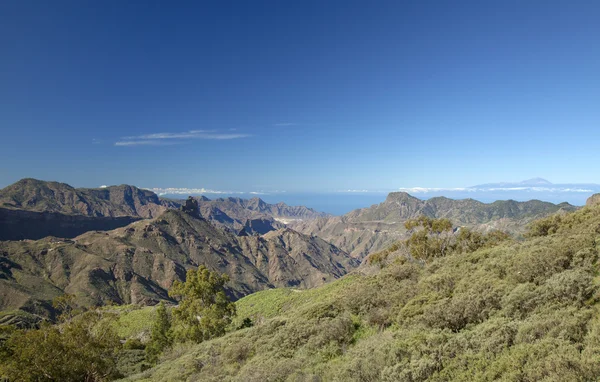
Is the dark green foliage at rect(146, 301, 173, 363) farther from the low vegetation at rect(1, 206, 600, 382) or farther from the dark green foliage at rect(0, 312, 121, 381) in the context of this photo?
the dark green foliage at rect(0, 312, 121, 381)

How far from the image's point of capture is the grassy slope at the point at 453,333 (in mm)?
9469

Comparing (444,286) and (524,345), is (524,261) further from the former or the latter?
(524,345)

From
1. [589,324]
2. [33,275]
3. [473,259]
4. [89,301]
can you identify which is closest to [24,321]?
[89,301]

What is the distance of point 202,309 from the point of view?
37.5 metres

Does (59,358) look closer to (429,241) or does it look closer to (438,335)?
(438,335)

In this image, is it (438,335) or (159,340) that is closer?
(438,335)

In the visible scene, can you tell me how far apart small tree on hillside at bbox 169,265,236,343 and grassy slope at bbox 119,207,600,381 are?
39.4 feet

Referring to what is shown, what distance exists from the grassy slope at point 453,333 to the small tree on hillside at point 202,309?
39.4ft

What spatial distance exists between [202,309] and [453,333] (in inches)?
1237

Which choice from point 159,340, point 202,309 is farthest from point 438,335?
point 159,340

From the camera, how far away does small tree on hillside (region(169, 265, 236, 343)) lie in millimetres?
34562

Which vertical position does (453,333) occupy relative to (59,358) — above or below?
above

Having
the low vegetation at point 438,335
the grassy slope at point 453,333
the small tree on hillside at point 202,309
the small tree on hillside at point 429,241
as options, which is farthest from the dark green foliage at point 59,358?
the small tree on hillside at point 429,241

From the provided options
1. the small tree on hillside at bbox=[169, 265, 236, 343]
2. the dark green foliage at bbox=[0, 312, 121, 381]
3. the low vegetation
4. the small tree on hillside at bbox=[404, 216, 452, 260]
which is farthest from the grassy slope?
the small tree on hillside at bbox=[404, 216, 452, 260]
